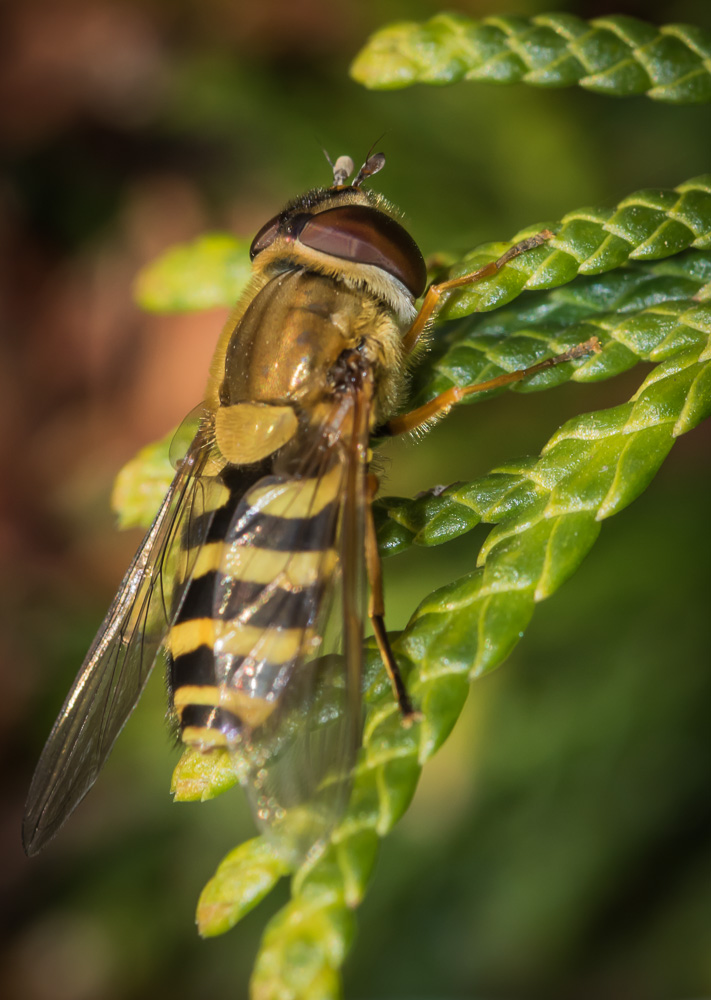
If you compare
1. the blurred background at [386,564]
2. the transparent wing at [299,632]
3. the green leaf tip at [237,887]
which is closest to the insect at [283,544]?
the transparent wing at [299,632]

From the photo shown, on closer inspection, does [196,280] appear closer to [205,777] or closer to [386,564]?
[386,564]

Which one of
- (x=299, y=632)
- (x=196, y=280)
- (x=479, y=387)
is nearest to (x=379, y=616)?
(x=299, y=632)

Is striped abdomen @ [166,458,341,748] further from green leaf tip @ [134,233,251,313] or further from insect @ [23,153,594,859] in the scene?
green leaf tip @ [134,233,251,313]

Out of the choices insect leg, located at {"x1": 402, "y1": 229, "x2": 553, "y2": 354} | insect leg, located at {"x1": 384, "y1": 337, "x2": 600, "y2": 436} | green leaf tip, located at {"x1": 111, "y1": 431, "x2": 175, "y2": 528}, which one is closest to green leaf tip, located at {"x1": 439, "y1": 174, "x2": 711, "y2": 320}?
insect leg, located at {"x1": 402, "y1": 229, "x2": 553, "y2": 354}

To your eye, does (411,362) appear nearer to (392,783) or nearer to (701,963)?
(392,783)

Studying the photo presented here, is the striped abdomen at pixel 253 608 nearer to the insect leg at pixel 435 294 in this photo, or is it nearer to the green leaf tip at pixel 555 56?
the insect leg at pixel 435 294

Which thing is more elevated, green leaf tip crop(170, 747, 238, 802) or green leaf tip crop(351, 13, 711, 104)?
green leaf tip crop(351, 13, 711, 104)

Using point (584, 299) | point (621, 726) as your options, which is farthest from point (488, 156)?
point (621, 726)
